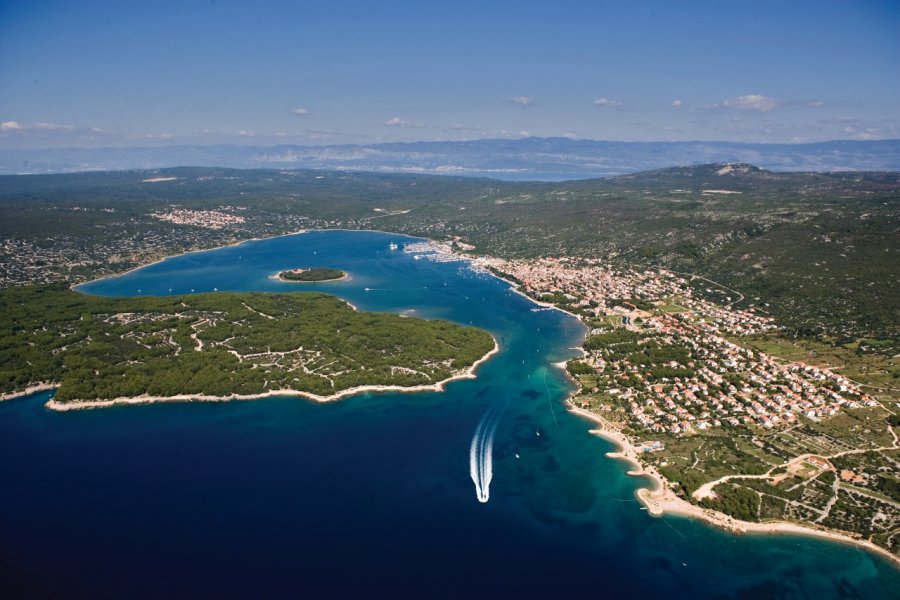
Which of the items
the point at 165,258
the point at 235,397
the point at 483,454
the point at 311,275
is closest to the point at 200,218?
the point at 165,258

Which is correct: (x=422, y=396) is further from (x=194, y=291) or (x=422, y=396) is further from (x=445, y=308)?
(x=194, y=291)

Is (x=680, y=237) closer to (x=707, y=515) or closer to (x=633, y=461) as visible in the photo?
(x=633, y=461)

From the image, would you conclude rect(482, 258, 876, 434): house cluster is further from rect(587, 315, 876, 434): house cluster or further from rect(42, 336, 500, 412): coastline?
rect(42, 336, 500, 412): coastline

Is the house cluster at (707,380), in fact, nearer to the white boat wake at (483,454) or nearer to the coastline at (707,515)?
the coastline at (707,515)

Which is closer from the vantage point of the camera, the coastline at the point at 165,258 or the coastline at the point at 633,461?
the coastline at the point at 633,461

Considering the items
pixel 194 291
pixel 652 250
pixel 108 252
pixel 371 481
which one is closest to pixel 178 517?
pixel 371 481

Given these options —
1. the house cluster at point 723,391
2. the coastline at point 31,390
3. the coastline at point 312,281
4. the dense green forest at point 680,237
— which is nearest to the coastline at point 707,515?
the house cluster at point 723,391
